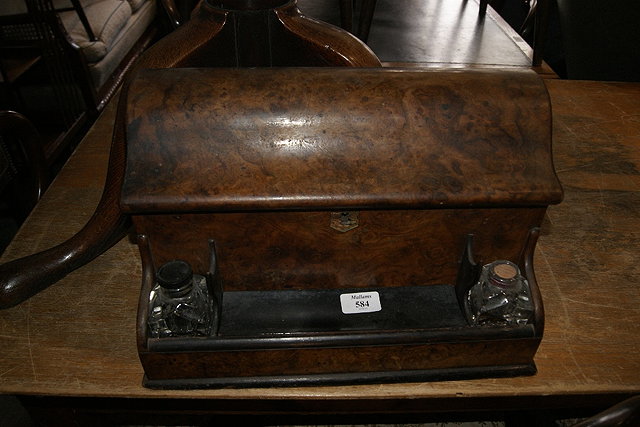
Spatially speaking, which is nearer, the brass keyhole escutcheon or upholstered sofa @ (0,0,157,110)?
Answer: the brass keyhole escutcheon

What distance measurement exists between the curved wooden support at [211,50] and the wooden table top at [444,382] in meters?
0.06

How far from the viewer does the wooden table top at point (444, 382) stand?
83 cm

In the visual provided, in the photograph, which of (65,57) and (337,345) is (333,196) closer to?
(337,345)

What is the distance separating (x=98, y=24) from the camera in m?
2.83

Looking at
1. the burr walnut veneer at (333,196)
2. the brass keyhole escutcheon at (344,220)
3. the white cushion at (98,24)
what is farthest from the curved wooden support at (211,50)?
the white cushion at (98,24)

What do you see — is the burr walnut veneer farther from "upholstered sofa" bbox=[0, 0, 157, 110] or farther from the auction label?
"upholstered sofa" bbox=[0, 0, 157, 110]

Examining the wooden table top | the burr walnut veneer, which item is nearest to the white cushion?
the wooden table top

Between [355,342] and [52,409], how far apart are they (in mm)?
520

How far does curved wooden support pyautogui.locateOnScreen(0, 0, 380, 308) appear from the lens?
963 mm

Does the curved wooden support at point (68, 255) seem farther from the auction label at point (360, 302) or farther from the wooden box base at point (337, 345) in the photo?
the auction label at point (360, 302)

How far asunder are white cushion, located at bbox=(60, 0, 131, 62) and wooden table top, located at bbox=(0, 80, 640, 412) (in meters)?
1.69

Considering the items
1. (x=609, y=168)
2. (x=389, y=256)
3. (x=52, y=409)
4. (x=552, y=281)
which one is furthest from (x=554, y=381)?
(x=52, y=409)

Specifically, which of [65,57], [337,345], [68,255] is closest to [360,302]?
[337,345]

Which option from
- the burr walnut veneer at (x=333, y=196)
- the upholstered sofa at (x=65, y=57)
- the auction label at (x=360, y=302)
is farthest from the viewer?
the upholstered sofa at (x=65, y=57)
